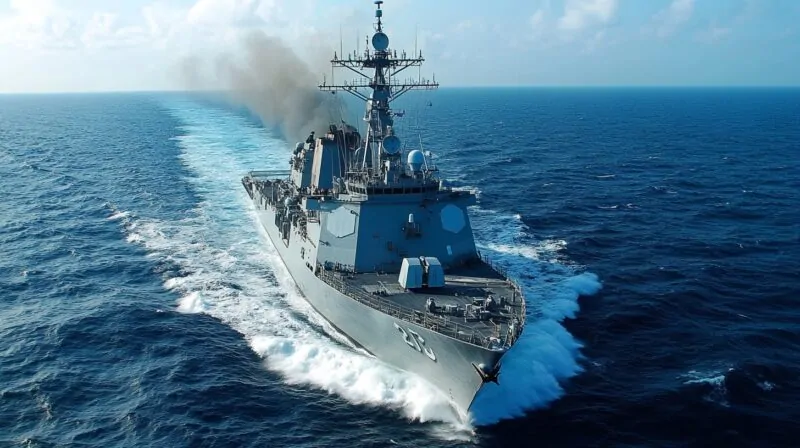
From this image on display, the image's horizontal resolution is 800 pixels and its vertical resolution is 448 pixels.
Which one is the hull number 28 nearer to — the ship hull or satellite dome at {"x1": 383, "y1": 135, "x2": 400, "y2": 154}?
the ship hull

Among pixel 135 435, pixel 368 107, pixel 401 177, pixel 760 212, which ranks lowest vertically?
pixel 135 435

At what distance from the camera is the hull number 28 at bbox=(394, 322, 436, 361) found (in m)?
20.5

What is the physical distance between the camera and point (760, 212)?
43469mm

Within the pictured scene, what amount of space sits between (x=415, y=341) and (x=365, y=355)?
360cm

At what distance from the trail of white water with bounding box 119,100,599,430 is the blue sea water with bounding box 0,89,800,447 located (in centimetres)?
11

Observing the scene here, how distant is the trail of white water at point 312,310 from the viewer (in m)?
20.9

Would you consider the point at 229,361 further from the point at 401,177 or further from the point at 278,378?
the point at 401,177

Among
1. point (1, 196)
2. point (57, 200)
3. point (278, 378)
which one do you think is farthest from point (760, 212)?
point (1, 196)

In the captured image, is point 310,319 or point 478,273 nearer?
point 478,273

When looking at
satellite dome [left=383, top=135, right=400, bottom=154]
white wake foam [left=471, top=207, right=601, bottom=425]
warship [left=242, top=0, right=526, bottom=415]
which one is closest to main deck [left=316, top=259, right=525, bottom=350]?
warship [left=242, top=0, right=526, bottom=415]

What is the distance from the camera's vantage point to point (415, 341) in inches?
820

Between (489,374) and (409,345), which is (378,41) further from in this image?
(489,374)

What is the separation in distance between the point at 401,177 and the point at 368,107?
4.23m

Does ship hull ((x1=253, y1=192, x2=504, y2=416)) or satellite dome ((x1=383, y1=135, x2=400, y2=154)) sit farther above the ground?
satellite dome ((x1=383, y1=135, x2=400, y2=154))
